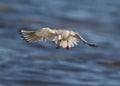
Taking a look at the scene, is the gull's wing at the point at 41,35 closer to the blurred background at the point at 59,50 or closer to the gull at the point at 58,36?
the gull at the point at 58,36

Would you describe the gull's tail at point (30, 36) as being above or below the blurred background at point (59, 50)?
below

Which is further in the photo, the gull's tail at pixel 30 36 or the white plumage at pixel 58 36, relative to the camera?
the gull's tail at pixel 30 36

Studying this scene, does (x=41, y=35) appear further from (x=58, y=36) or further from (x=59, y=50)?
(x=59, y=50)

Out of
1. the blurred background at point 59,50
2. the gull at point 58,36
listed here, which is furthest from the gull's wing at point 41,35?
the blurred background at point 59,50

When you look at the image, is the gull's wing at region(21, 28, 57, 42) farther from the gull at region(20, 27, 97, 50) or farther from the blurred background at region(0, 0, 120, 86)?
the blurred background at region(0, 0, 120, 86)

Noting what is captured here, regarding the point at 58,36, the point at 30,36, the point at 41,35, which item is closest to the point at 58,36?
the point at 58,36

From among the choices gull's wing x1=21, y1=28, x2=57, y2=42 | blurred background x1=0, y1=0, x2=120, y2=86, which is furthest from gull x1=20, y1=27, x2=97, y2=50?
blurred background x1=0, y1=0, x2=120, y2=86

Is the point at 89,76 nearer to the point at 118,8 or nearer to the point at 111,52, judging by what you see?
the point at 111,52

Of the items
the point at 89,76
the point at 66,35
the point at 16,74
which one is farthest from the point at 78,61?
the point at 66,35
